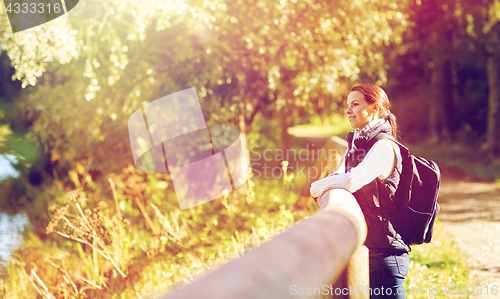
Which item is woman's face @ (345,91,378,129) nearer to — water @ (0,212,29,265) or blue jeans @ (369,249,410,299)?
blue jeans @ (369,249,410,299)

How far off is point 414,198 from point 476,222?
595 cm

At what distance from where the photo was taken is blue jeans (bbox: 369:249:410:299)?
2.19m

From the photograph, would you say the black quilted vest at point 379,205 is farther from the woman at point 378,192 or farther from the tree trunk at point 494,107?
the tree trunk at point 494,107

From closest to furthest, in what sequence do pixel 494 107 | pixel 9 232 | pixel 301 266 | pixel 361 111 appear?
pixel 301 266 → pixel 361 111 → pixel 9 232 → pixel 494 107

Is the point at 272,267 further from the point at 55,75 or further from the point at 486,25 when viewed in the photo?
the point at 486,25

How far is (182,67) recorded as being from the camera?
6.63m

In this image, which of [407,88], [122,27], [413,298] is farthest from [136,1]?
[407,88]

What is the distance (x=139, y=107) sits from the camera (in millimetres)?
6512

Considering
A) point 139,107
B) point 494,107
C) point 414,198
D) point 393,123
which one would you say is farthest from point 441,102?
point 414,198

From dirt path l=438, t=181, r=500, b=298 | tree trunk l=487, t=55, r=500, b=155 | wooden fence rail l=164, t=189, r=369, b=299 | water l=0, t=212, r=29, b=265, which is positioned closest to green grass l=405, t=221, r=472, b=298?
dirt path l=438, t=181, r=500, b=298

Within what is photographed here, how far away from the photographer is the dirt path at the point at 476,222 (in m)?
5.06

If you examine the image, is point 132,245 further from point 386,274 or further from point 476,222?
point 476,222

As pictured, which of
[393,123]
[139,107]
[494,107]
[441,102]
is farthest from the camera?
[441,102]

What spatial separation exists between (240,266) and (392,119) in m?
1.74
